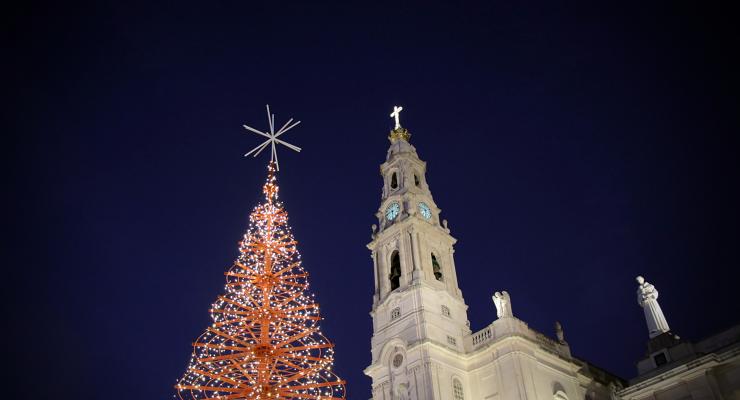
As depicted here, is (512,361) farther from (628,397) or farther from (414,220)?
(414,220)

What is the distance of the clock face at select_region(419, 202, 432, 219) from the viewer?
5266 centimetres

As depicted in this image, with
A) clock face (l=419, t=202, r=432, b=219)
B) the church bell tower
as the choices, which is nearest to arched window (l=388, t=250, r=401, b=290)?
the church bell tower

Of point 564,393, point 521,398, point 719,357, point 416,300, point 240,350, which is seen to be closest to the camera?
point 240,350

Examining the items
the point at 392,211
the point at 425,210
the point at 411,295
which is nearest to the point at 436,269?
the point at 411,295

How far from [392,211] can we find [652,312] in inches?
875

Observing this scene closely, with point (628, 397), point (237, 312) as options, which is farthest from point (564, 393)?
point (237, 312)

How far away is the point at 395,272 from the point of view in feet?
164

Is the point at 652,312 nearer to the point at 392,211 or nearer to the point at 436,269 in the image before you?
the point at 436,269

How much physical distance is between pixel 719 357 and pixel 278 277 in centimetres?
2281

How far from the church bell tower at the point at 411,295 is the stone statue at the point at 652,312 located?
42.6 feet

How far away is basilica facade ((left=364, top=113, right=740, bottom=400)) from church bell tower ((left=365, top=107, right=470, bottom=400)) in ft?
0.24

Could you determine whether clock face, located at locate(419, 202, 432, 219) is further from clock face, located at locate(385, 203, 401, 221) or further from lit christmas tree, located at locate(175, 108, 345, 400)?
lit christmas tree, located at locate(175, 108, 345, 400)

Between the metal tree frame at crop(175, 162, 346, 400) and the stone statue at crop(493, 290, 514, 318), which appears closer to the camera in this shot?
the metal tree frame at crop(175, 162, 346, 400)

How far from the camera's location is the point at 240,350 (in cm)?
2825
